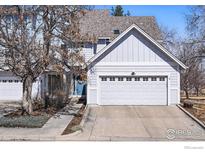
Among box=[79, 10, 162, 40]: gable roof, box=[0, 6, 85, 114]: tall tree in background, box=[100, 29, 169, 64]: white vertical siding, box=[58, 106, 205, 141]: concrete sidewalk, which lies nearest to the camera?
box=[58, 106, 205, 141]: concrete sidewalk

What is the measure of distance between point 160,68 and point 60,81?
26.7ft

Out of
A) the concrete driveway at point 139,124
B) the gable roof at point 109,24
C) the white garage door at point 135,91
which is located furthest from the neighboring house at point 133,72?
the gable roof at point 109,24

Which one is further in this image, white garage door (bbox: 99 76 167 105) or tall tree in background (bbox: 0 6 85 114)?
white garage door (bbox: 99 76 167 105)

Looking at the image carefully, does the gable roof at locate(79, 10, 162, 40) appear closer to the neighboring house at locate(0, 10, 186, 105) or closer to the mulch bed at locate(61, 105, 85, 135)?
the neighboring house at locate(0, 10, 186, 105)

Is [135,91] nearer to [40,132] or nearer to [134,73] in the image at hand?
[134,73]

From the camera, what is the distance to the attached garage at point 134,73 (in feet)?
68.0

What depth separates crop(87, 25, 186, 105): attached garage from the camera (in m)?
20.7

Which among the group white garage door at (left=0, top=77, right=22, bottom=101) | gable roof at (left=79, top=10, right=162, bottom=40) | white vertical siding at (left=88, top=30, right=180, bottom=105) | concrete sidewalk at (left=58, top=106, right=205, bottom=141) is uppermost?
gable roof at (left=79, top=10, right=162, bottom=40)

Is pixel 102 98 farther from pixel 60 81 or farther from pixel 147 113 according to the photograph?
pixel 60 81

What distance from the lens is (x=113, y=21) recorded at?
29.4 m

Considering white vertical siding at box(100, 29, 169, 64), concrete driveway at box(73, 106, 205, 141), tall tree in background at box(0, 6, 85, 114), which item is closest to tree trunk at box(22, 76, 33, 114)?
tall tree in background at box(0, 6, 85, 114)

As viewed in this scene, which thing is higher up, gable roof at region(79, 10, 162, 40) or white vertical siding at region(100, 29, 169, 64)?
gable roof at region(79, 10, 162, 40)

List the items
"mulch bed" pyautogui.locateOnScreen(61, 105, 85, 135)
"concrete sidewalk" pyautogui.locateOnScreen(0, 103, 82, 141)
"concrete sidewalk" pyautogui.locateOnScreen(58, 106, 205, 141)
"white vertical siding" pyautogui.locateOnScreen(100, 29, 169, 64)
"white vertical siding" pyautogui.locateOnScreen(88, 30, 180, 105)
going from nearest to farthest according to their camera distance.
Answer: "concrete sidewalk" pyautogui.locateOnScreen(0, 103, 82, 141) → "concrete sidewalk" pyautogui.locateOnScreen(58, 106, 205, 141) → "mulch bed" pyautogui.locateOnScreen(61, 105, 85, 135) → "white vertical siding" pyautogui.locateOnScreen(88, 30, 180, 105) → "white vertical siding" pyautogui.locateOnScreen(100, 29, 169, 64)
